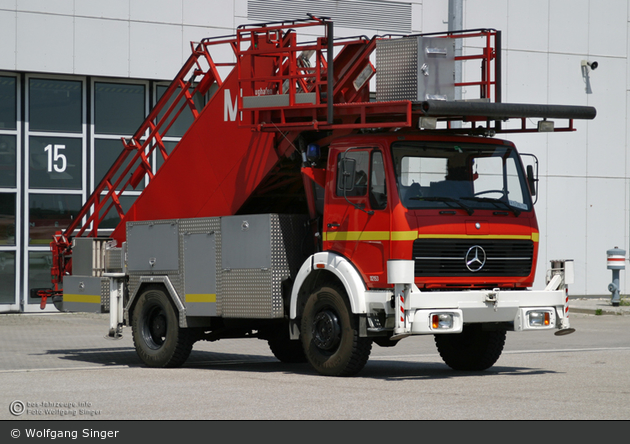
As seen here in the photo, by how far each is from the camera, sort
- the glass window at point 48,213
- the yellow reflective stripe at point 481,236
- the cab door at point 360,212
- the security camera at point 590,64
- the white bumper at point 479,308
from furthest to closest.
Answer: the security camera at point 590,64
the glass window at point 48,213
the cab door at point 360,212
the yellow reflective stripe at point 481,236
the white bumper at point 479,308

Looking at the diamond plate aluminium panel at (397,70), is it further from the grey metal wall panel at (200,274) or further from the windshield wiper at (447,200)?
the grey metal wall panel at (200,274)

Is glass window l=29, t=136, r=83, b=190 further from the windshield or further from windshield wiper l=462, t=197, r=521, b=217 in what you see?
windshield wiper l=462, t=197, r=521, b=217

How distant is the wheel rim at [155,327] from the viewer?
12.8 meters

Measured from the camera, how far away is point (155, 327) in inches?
509

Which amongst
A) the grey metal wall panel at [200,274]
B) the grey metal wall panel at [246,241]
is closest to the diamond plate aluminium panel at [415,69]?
the grey metal wall panel at [246,241]

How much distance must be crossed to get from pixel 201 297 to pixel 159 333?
1.08 m

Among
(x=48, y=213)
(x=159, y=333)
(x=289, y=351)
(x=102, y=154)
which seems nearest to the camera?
(x=159, y=333)

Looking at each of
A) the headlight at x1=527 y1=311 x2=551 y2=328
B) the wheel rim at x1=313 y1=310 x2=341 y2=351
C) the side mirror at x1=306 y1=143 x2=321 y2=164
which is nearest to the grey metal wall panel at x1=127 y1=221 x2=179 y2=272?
the side mirror at x1=306 y1=143 x2=321 y2=164

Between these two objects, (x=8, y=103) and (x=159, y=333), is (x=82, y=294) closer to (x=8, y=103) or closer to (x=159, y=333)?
(x=159, y=333)

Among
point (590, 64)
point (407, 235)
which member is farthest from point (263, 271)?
point (590, 64)

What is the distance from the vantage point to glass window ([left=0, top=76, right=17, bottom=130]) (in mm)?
22141

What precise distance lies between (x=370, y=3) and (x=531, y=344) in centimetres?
1156

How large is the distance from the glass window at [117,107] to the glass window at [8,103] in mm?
1824
